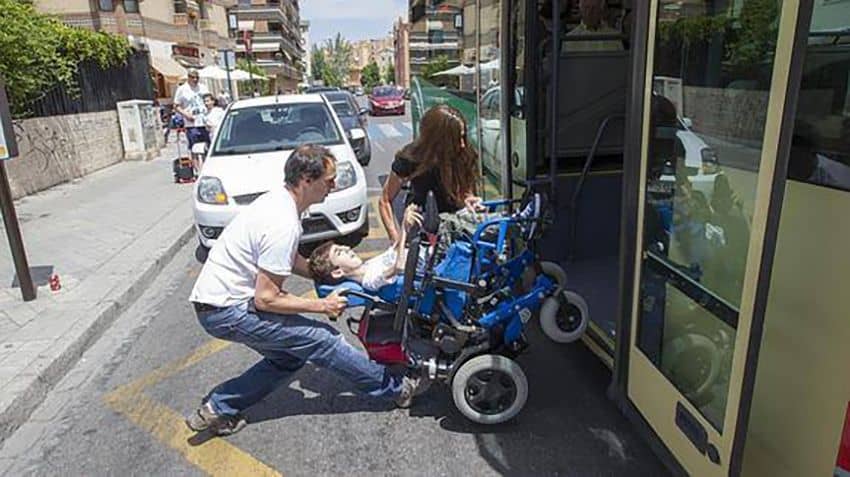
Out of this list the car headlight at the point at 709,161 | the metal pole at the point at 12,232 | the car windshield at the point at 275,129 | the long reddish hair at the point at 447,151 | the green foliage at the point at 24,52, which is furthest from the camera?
the car windshield at the point at 275,129

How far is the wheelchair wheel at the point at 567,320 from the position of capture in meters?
3.36

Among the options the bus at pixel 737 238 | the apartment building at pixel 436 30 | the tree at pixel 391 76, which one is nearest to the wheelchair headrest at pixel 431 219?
the bus at pixel 737 238

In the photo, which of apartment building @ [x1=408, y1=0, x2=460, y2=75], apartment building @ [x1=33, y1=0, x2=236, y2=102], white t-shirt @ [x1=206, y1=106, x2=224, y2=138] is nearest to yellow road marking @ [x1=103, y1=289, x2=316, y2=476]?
apartment building @ [x1=408, y1=0, x2=460, y2=75]

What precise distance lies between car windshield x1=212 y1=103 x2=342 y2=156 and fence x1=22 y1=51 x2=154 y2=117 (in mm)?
3879

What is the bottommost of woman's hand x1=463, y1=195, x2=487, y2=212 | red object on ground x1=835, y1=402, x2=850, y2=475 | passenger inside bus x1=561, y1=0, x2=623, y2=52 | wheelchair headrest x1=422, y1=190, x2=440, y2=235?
red object on ground x1=835, y1=402, x2=850, y2=475

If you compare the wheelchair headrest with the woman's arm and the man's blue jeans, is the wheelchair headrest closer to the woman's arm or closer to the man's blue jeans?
the man's blue jeans

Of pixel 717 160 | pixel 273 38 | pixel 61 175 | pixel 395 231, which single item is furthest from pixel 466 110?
pixel 273 38

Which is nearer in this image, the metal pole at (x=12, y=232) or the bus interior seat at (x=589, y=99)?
the bus interior seat at (x=589, y=99)

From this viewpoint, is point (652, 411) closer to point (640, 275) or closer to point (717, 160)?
point (640, 275)

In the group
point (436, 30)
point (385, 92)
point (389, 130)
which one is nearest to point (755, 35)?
point (436, 30)

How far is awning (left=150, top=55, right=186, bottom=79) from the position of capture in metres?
32.4

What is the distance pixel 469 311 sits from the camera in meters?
3.02

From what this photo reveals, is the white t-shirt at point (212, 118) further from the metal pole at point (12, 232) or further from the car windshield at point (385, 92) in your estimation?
the car windshield at point (385, 92)

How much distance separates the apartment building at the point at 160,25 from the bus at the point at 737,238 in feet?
98.6
